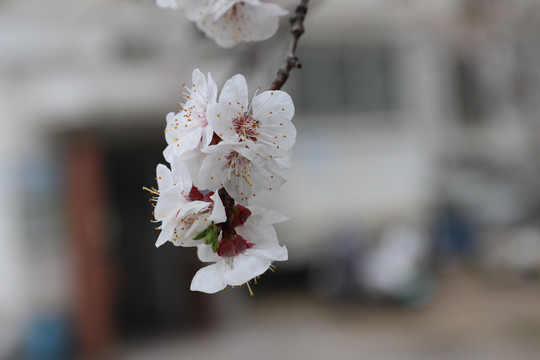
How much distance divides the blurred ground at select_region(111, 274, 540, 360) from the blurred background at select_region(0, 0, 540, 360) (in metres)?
0.03

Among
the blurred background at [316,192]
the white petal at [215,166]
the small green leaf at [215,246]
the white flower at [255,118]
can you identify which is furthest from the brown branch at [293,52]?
the blurred background at [316,192]

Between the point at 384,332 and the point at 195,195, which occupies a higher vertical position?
the point at 195,195

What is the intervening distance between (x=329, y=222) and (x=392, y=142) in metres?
1.47

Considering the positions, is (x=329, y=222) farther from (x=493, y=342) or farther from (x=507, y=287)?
(x=493, y=342)

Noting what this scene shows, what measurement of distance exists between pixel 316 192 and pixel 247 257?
7.17 meters

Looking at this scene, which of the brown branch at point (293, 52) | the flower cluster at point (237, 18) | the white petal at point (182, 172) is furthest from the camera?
the flower cluster at point (237, 18)

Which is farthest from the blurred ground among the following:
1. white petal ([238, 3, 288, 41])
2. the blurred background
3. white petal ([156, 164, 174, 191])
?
white petal ([156, 164, 174, 191])

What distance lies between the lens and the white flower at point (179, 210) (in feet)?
3.09

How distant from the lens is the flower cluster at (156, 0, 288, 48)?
1298 millimetres

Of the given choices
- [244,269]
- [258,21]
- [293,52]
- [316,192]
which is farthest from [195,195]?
[316,192]

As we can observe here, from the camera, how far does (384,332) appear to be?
6098 millimetres

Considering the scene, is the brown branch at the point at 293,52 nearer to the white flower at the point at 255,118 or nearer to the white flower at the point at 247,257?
the white flower at the point at 255,118

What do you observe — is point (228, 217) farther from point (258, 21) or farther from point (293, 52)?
point (258, 21)

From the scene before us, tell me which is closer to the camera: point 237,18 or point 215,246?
point 215,246
